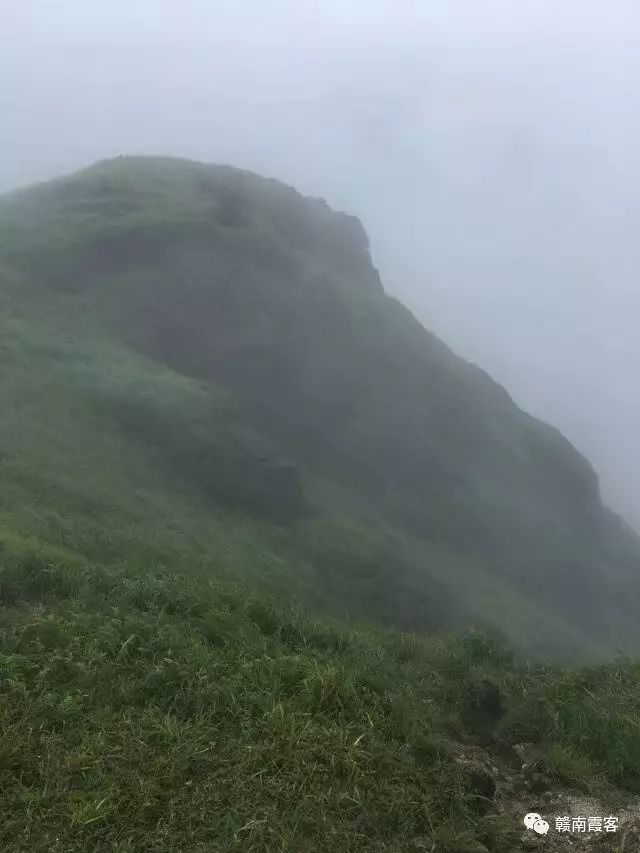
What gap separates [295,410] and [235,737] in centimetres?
4496

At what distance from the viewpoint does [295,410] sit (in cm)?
5206

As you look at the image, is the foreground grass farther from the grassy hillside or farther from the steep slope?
the steep slope

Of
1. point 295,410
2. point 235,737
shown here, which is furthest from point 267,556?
point 295,410

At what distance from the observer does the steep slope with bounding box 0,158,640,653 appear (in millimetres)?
34875

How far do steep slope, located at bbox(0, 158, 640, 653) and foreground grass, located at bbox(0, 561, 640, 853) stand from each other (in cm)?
756

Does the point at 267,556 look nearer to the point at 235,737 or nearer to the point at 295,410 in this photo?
the point at 235,737

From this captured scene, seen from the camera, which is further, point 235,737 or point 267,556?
point 267,556

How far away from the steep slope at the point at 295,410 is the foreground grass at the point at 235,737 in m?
7.56

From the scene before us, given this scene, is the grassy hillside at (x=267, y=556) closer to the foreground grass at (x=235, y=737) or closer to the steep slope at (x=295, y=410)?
the foreground grass at (x=235, y=737)

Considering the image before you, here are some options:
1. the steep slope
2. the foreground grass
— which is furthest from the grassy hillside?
the steep slope

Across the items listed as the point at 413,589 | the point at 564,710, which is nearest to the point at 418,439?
the point at 413,589

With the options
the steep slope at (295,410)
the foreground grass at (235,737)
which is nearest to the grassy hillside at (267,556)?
the foreground grass at (235,737)

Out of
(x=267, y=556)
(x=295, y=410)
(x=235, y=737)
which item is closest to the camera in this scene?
(x=235, y=737)

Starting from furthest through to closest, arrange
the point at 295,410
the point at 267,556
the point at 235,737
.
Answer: the point at 295,410 → the point at 267,556 → the point at 235,737
